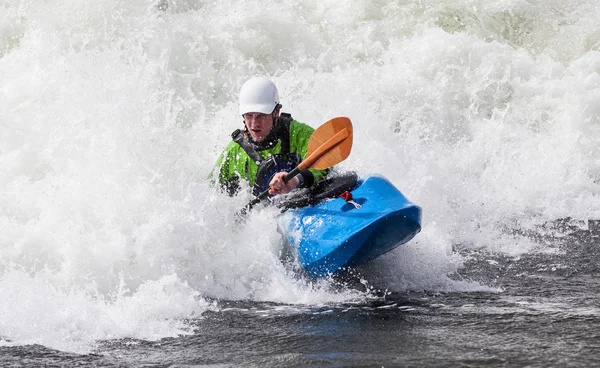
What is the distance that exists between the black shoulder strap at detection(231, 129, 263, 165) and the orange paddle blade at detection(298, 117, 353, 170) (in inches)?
16.1

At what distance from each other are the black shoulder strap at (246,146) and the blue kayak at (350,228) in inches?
18.4

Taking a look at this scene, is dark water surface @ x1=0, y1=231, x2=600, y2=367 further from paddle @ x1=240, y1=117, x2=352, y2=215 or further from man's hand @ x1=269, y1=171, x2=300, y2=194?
paddle @ x1=240, y1=117, x2=352, y2=215

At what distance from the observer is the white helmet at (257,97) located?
5637 mm

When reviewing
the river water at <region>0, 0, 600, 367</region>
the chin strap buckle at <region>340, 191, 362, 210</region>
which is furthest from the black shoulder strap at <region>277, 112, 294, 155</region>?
the chin strap buckle at <region>340, 191, 362, 210</region>

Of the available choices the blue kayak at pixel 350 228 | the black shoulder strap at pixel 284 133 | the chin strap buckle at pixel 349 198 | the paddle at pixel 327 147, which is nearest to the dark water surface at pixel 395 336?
the blue kayak at pixel 350 228

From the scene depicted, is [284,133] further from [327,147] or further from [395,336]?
[395,336]

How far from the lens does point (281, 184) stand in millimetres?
5379

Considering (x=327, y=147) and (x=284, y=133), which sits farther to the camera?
(x=284, y=133)

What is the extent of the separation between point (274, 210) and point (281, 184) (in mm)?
416

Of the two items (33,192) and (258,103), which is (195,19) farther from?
(258,103)

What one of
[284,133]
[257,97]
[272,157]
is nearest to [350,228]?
[272,157]

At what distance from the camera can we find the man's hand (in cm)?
538

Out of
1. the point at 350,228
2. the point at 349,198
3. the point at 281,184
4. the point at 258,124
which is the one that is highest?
the point at 258,124

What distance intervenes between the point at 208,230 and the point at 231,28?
5154mm
